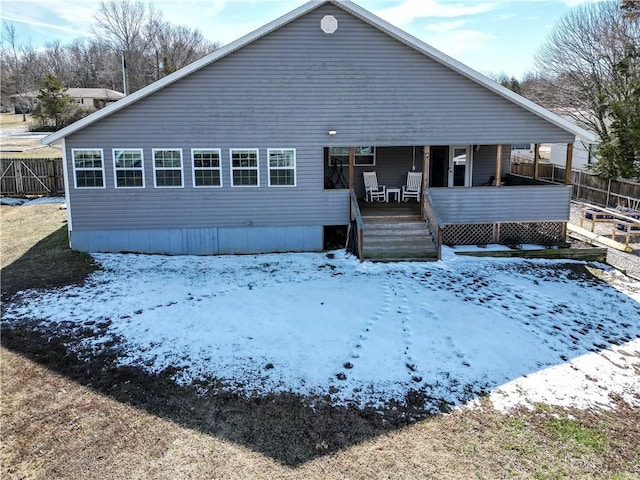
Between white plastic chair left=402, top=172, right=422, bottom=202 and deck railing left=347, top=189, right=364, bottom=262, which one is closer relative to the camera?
deck railing left=347, top=189, right=364, bottom=262

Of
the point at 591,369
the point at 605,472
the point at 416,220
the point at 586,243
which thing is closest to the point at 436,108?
the point at 416,220

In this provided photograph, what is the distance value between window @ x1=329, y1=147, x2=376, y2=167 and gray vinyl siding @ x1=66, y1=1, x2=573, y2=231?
2.43m

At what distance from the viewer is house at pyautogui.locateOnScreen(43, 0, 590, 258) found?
1309 centimetres

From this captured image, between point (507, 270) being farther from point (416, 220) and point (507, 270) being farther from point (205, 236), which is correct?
point (205, 236)

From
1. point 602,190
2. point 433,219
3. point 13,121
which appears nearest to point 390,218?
point 433,219

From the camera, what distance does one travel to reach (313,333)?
8547 millimetres

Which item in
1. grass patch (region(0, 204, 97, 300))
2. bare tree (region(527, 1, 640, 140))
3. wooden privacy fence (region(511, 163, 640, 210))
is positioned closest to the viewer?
grass patch (region(0, 204, 97, 300))

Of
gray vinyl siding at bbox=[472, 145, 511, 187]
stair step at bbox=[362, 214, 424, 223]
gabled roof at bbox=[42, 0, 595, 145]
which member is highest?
gabled roof at bbox=[42, 0, 595, 145]

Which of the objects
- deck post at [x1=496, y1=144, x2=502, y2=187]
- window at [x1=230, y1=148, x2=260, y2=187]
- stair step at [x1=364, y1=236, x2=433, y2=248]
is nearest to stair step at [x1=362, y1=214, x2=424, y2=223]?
stair step at [x1=364, y1=236, x2=433, y2=248]

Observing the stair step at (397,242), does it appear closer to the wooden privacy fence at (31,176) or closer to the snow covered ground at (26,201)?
the snow covered ground at (26,201)

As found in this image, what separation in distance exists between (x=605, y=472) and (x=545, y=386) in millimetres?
1750

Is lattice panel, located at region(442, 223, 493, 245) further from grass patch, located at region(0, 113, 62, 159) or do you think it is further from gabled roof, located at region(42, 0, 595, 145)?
grass patch, located at region(0, 113, 62, 159)

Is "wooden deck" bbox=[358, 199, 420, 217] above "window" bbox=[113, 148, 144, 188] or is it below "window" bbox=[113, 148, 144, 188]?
below

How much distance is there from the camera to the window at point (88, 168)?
1320 centimetres
